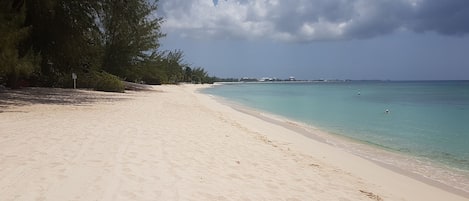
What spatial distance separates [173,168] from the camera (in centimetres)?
697

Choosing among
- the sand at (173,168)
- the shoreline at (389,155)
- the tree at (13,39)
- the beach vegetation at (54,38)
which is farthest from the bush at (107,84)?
the sand at (173,168)

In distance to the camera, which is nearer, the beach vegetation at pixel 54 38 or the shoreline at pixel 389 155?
the shoreline at pixel 389 155

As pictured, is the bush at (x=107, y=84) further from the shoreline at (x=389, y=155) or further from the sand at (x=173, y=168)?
the sand at (x=173, y=168)

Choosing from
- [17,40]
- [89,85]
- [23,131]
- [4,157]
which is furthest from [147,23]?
[4,157]

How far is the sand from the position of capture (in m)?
5.64

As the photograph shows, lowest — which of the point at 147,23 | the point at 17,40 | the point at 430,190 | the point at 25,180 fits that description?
the point at 430,190

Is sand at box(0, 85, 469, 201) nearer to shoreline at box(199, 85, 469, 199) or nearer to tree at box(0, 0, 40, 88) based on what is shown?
shoreline at box(199, 85, 469, 199)

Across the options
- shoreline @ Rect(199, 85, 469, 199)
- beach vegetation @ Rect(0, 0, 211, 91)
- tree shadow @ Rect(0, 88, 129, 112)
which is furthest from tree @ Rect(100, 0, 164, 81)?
shoreline @ Rect(199, 85, 469, 199)

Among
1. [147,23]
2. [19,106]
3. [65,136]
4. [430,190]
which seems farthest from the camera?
[147,23]

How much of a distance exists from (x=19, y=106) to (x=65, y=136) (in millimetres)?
8339

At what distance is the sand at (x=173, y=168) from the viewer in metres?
5.64

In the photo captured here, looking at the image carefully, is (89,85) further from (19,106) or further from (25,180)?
(25,180)

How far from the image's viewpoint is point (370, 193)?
6953 millimetres

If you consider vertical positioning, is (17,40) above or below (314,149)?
above
